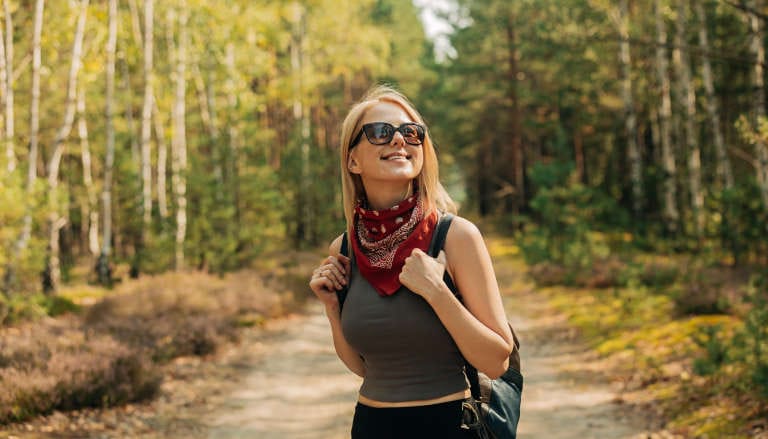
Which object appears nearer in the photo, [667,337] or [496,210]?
[667,337]

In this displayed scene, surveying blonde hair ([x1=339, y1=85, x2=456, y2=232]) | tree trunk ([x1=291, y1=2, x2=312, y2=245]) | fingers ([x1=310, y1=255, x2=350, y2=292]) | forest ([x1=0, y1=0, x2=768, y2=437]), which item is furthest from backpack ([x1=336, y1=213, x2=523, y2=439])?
tree trunk ([x1=291, y1=2, x2=312, y2=245])

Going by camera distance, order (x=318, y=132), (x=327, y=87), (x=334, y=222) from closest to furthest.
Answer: (x=334, y=222)
(x=318, y=132)
(x=327, y=87)

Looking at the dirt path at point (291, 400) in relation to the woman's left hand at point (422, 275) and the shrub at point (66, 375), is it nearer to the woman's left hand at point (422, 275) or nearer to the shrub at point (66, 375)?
the shrub at point (66, 375)

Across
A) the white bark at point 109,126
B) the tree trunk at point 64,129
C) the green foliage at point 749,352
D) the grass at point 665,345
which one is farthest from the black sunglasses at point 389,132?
the white bark at point 109,126

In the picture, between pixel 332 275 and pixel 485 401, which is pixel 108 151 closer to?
pixel 332 275

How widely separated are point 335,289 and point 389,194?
40 centimetres

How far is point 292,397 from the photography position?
8.28m

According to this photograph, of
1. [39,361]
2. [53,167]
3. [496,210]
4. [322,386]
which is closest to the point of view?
[39,361]

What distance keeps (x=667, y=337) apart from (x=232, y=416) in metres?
6.14

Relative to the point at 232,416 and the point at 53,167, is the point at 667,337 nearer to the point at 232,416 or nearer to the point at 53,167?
the point at 232,416

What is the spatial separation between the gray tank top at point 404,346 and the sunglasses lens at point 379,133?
0.51 metres

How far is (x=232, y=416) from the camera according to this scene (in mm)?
7539

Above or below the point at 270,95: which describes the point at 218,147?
below

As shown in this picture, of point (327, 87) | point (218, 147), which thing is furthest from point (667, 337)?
point (327, 87)
